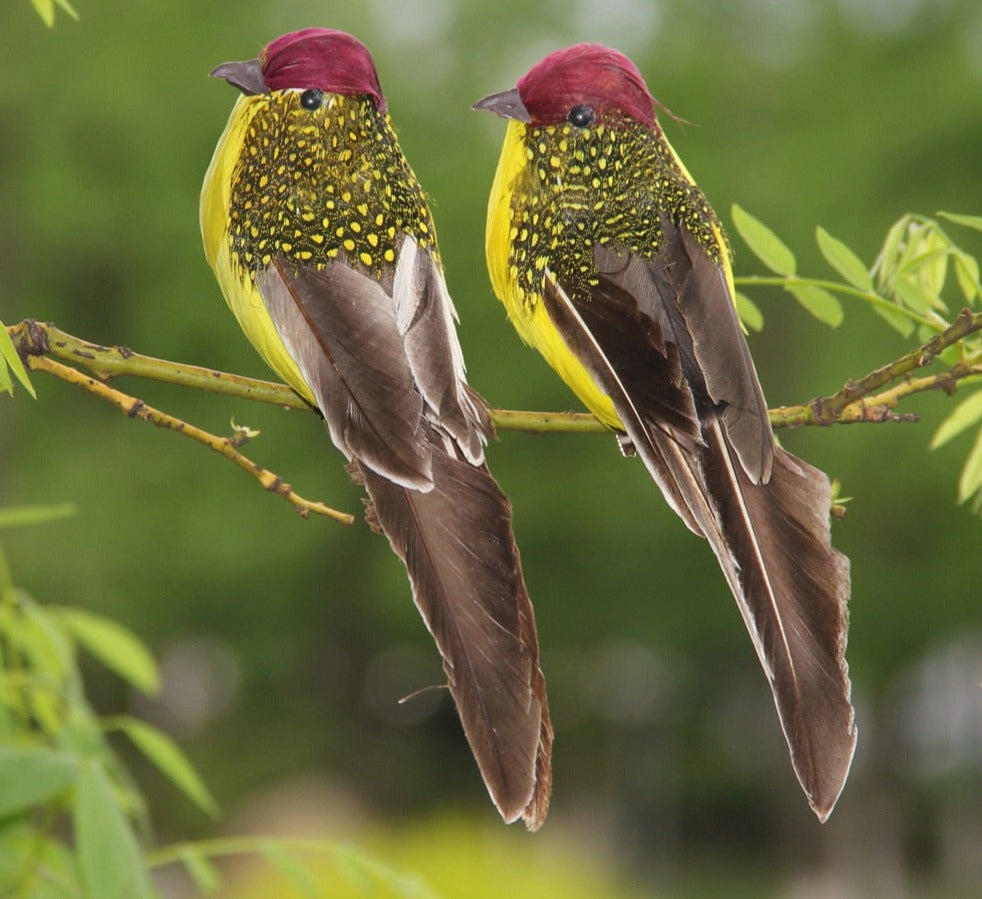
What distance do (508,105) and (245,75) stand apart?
0.22 metres

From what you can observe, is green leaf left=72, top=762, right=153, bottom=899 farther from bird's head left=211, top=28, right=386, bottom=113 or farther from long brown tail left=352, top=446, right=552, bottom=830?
bird's head left=211, top=28, right=386, bottom=113

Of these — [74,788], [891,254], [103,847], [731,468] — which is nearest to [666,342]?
[731,468]

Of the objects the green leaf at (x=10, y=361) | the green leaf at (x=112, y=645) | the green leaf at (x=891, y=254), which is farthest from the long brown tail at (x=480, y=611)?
the green leaf at (x=112, y=645)

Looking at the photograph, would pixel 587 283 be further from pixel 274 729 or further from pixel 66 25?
pixel 274 729

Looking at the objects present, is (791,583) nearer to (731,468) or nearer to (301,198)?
(731,468)

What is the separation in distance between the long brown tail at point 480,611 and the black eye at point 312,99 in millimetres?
338

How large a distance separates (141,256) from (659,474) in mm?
9176

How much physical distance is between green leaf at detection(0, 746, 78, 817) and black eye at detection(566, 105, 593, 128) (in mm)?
832

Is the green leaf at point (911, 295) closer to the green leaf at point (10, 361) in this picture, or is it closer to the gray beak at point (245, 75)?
the gray beak at point (245, 75)

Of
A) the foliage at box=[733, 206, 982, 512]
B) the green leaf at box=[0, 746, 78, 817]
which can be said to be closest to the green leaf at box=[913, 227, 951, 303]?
the foliage at box=[733, 206, 982, 512]

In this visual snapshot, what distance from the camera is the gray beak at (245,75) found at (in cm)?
113

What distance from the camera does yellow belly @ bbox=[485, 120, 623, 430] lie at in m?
1.12

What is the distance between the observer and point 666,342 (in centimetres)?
106

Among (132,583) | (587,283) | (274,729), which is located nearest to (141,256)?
(132,583)
